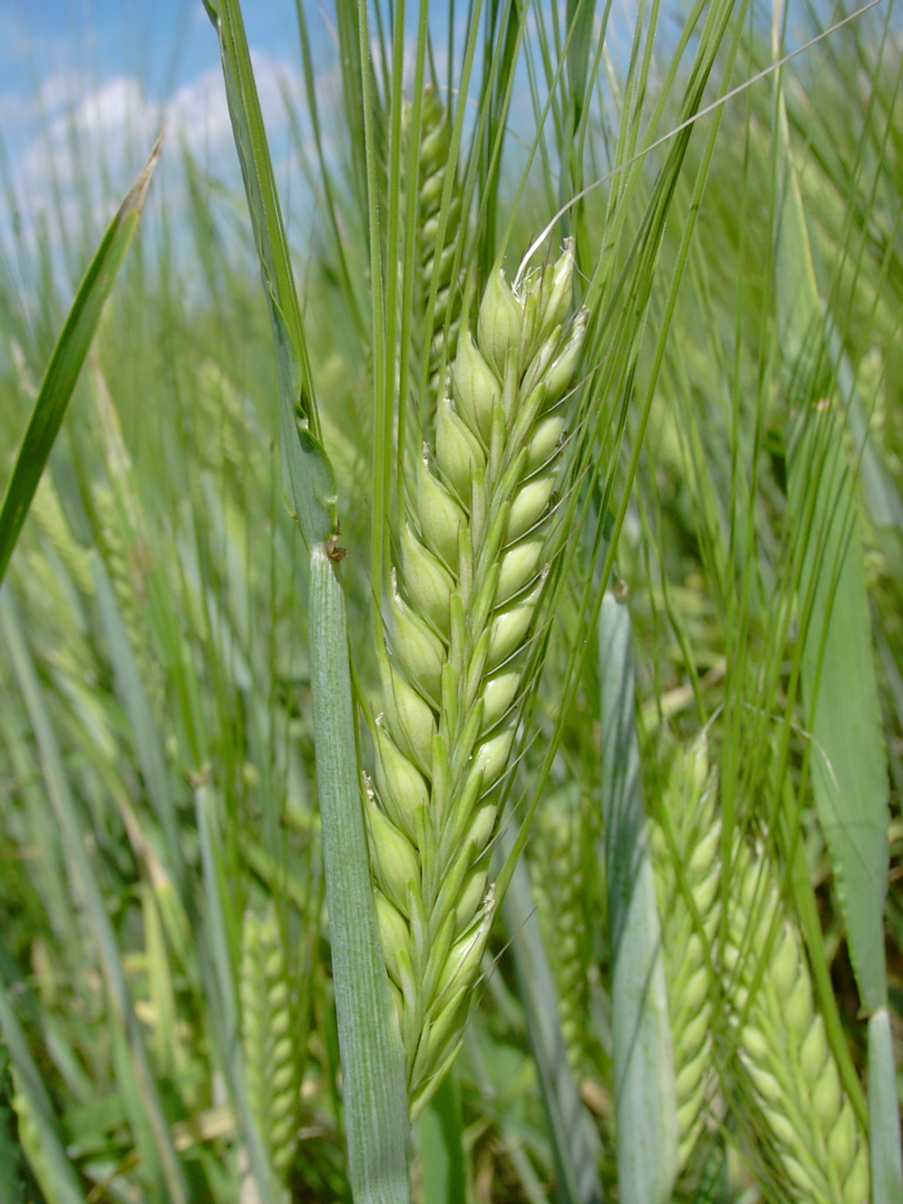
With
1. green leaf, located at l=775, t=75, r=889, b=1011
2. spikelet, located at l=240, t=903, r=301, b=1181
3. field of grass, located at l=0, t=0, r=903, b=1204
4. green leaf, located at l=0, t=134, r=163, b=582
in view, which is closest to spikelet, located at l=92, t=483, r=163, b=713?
field of grass, located at l=0, t=0, r=903, b=1204

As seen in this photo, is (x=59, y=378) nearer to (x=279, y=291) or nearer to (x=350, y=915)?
(x=279, y=291)

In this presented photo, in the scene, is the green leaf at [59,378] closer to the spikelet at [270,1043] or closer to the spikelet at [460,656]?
the spikelet at [460,656]

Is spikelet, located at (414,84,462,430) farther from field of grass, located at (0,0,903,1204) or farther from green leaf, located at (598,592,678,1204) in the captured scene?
green leaf, located at (598,592,678,1204)

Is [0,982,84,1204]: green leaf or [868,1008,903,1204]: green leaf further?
[0,982,84,1204]: green leaf

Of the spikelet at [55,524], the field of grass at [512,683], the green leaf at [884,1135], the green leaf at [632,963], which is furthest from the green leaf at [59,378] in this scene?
the spikelet at [55,524]

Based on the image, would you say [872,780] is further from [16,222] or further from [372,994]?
[16,222]

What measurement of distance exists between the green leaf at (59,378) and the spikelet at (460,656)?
140 mm

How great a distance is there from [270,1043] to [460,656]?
16.1 inches

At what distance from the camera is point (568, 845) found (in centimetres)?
70

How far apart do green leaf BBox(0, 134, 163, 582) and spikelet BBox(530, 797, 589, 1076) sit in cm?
43

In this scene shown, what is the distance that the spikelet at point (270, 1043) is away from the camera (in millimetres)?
564

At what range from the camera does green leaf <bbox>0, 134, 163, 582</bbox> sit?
31 cm

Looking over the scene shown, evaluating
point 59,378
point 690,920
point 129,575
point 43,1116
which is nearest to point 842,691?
point 690,920

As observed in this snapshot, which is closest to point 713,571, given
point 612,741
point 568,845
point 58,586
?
point 612,741
